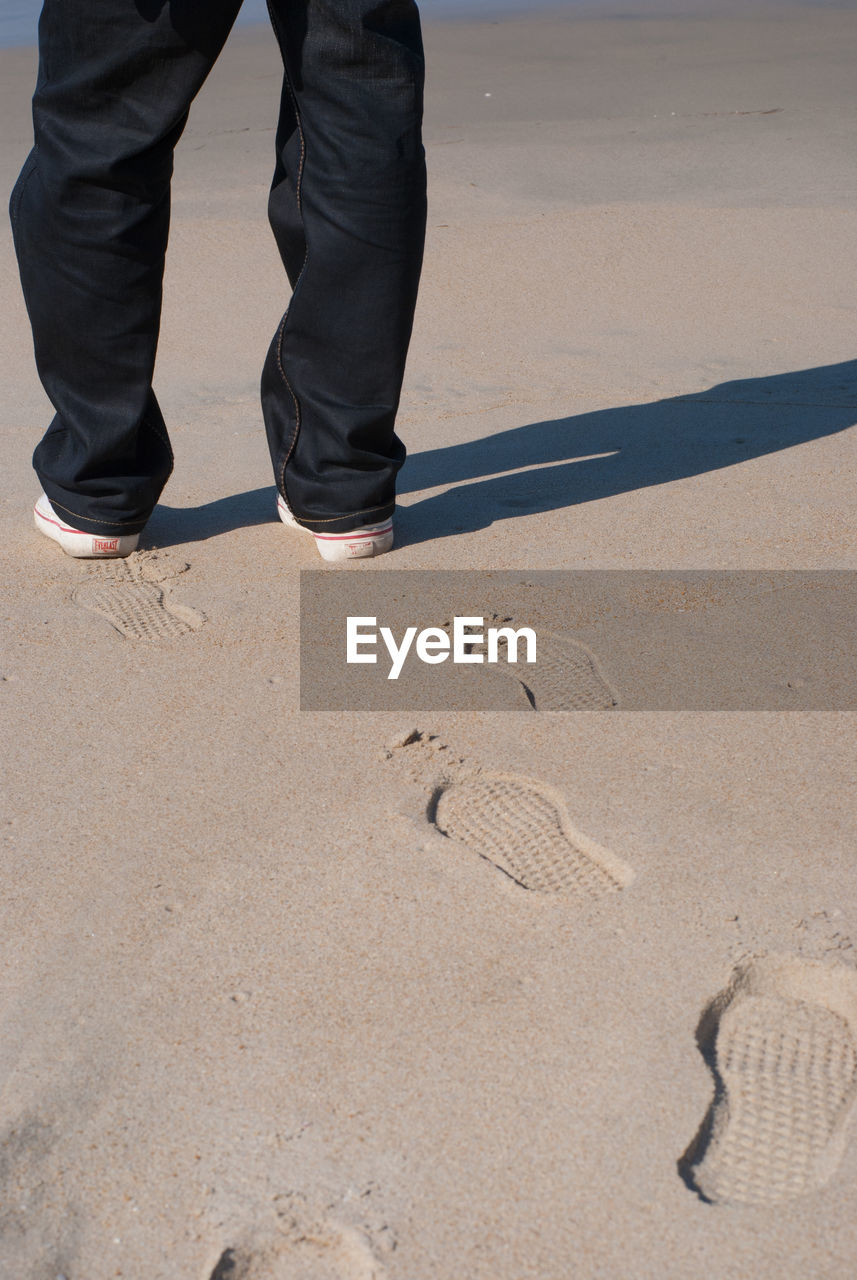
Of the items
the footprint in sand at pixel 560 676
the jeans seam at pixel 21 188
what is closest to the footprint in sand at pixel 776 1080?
the footprint in sand at pixel 560 676

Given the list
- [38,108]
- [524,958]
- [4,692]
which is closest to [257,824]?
[524,958]

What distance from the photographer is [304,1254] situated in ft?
3.15

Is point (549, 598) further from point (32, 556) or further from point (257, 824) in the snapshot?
point (32, 556)

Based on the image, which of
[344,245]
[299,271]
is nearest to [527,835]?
[344,245]

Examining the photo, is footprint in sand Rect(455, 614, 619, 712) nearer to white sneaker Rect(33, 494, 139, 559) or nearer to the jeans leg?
the jeans leg

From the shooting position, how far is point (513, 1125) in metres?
1.04

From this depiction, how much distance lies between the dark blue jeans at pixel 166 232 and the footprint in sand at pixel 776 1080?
3.70 ft

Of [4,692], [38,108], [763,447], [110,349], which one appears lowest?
[763,447]

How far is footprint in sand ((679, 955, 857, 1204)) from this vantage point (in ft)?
3.32

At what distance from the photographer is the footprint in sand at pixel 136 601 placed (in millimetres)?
1869

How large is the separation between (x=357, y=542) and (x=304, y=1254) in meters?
1.28

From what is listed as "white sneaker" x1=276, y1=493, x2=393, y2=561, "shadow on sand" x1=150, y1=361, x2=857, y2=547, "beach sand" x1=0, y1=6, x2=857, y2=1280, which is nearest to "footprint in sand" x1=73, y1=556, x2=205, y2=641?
"beach sand" x1=0, y1=6, x2=857, y2=1280

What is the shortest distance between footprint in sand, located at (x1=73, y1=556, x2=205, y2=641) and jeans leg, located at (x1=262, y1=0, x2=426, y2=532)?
0.93 feet

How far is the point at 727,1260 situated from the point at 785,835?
54 centimetres
